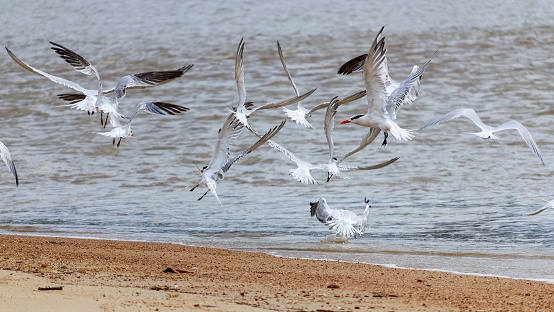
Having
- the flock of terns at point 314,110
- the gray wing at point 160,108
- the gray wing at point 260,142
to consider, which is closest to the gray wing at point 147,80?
the flock of terns at point 314,110

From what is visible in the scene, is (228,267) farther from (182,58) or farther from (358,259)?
(182,58)

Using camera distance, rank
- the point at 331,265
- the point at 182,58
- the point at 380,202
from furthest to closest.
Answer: the point at 182,58, the point at 380,202, the point at 331,265

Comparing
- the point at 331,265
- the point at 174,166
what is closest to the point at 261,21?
the point at 174,166

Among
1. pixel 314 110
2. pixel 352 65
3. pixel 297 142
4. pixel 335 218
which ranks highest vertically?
pixel 352 65

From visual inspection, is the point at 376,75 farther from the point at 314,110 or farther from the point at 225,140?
the point at 225,140

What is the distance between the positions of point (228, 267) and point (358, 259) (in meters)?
1.22

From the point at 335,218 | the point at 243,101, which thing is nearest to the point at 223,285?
the point at 243,101

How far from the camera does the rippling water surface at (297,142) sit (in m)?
7.34

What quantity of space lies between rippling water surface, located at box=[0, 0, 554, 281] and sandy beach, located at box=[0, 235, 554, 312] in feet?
2.39

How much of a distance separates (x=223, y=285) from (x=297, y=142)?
685 centimetres

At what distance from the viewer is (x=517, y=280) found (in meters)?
5.21

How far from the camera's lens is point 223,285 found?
478 centimetres

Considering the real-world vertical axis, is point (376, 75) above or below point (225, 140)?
above

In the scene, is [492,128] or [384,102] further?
[492,128]
